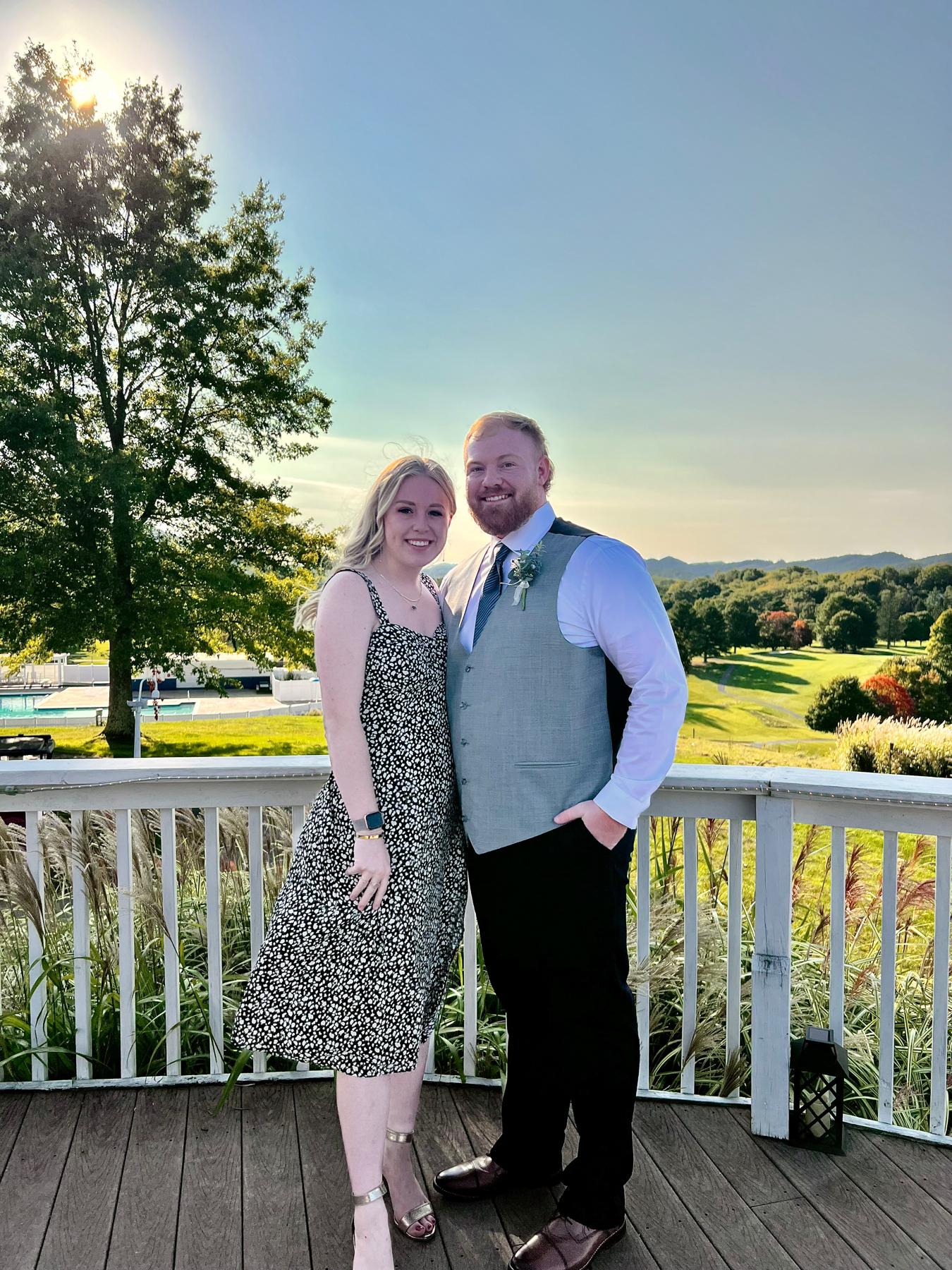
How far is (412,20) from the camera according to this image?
7902 millimetres

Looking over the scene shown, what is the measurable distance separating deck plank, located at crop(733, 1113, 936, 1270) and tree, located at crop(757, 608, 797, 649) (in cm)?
1341

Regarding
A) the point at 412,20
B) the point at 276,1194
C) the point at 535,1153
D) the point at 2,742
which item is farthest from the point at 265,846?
the point at 2,742

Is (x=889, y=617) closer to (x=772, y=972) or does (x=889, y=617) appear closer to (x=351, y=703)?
(x=772, y=972)

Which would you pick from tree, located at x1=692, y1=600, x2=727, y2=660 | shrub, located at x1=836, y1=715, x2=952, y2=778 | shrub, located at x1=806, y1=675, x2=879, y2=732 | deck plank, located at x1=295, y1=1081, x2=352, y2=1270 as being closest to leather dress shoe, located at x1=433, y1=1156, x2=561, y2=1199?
deck plank, located at x1=295, y1=1081, x2=352, y2=1270

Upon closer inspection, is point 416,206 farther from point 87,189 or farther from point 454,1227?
point 454,1227

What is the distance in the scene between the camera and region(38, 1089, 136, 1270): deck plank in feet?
5.47

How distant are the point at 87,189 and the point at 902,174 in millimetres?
15170

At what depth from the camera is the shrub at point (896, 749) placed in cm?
777

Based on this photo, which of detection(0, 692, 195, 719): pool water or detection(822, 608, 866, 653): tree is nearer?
detection(822, 608, 866, 653): tree

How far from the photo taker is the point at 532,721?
1639mm

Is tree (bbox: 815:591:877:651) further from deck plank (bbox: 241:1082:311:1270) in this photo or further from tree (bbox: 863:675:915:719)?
deck plank (bbox: 241:1082:311:1270)

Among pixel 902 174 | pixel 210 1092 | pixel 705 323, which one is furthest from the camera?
pixel 705 323

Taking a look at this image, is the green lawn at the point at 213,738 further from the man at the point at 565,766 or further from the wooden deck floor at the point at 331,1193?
the man at the point at 565,766

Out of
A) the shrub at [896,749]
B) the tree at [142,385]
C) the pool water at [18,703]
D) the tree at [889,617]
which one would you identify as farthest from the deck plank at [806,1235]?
the pool water at [18,703]
